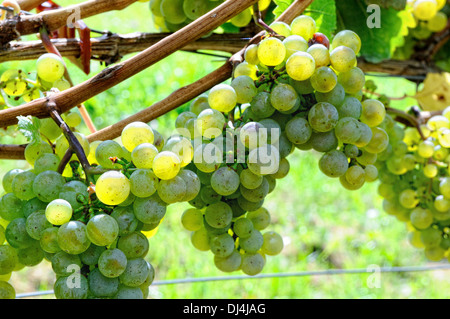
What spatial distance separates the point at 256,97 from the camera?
580mm

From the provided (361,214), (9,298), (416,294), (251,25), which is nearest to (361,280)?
(416,294)

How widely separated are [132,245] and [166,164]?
0.10m

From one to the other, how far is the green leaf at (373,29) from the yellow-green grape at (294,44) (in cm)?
45

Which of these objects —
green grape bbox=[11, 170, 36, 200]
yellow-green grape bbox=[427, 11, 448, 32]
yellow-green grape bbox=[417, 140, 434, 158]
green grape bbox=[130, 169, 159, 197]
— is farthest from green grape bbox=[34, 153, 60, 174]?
yellow-green grape bbox=[427, 11, 448, 32]

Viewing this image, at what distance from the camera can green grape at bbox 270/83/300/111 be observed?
0.56m

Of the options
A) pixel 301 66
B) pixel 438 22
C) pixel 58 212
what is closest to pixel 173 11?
pixel 301 66

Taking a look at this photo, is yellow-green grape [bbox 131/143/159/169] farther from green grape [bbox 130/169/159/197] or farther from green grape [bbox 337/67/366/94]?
green grape [bbox 337/67/366/94]

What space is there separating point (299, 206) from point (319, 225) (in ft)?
0.39

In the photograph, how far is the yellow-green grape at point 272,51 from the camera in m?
0.57

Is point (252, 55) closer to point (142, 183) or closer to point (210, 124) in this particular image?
point (210, 124)

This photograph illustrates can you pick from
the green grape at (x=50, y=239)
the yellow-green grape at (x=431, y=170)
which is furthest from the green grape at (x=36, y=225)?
the yellow-green grape at (x=431, y=170)

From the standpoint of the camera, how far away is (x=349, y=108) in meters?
0.60

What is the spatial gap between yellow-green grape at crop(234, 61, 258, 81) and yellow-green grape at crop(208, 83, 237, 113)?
0.13 ft

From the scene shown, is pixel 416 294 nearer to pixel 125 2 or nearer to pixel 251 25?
pixel 251 25
